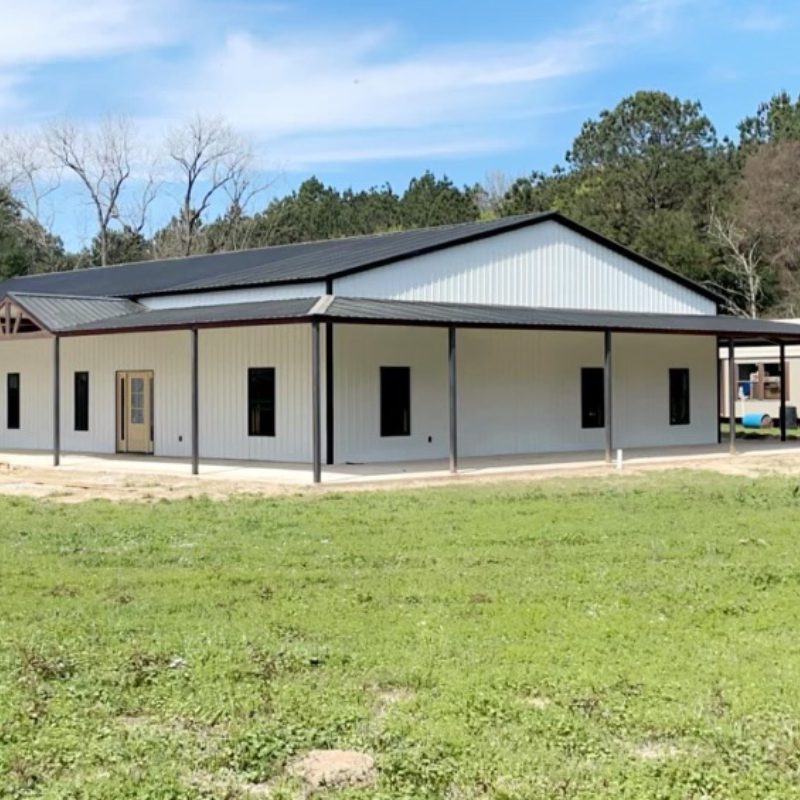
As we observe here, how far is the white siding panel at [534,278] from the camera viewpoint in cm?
2072

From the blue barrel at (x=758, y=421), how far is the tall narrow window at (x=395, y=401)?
1465 cm

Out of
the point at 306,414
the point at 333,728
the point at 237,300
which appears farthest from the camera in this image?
the point at 237,300

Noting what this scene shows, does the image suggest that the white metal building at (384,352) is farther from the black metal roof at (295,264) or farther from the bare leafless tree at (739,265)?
the bare leafless tree at (739,265)

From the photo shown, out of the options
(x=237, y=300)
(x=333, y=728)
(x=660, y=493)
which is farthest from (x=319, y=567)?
(x=237, y=300)

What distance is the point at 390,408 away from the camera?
67.6 feet

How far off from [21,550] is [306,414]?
10519 millimetres

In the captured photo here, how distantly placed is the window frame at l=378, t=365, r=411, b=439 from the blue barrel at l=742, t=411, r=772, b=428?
1465 centimetres

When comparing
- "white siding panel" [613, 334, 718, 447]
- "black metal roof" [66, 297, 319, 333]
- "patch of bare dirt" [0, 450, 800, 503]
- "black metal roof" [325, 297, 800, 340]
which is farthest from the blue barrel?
"black metal roof" [66, 297, 319, 333]

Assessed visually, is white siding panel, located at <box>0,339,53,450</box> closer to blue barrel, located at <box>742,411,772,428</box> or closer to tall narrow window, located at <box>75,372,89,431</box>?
tall narrow window, located at <box>75,372,89,431</box>

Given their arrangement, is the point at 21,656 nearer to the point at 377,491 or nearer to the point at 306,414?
the point at 377,491

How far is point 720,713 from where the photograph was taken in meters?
4.90

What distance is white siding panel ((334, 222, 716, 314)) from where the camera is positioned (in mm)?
20719

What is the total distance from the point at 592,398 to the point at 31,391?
12.6 metres

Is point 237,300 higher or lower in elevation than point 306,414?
higher
